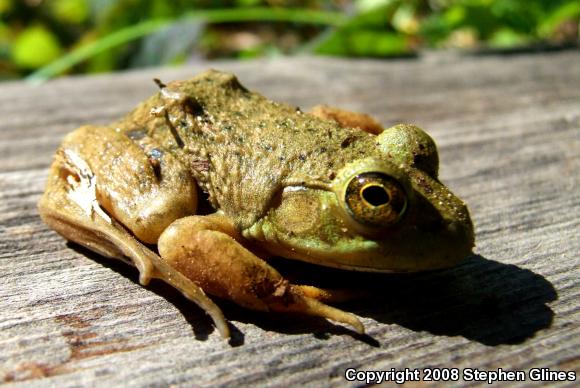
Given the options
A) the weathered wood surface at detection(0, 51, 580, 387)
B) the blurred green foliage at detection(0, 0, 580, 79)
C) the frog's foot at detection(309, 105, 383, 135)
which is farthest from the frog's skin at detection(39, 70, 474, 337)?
the blurred green foliage at detection(0, 0, 580, 79)

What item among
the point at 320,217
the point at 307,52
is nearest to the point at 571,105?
the point at 307,52

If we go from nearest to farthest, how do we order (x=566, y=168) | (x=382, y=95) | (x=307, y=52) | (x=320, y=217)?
(x=320, y=217) → (x=566, y=168) → (x=382, y=95) → (x=307, y=52)

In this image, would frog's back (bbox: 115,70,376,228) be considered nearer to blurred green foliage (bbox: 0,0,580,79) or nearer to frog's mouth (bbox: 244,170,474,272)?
frog's mouth (bbox: 244,170,474,272)

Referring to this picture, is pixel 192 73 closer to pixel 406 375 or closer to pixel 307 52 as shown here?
pixel 307 52

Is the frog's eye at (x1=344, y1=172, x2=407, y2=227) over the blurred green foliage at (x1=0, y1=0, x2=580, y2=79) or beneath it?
beneath

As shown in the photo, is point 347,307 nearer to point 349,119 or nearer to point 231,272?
point 231,272

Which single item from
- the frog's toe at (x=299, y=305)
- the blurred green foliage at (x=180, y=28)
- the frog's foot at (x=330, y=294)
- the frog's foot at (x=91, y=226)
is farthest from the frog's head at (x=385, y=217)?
the blurred green foliage at (x=180, y=28)

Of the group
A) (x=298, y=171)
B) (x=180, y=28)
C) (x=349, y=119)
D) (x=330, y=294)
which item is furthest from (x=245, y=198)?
(x=180, y=28)
